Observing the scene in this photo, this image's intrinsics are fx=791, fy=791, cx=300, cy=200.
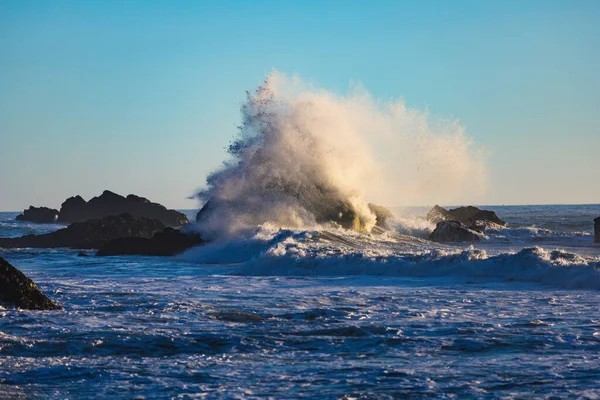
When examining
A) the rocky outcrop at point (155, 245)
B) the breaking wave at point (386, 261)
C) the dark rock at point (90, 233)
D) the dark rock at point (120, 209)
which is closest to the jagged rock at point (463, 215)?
the dark rock at point (90, 233)

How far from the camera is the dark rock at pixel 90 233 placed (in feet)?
107

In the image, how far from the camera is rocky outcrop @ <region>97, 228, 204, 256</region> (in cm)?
2533

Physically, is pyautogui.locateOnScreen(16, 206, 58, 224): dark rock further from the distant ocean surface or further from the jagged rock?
the distant ocean surface

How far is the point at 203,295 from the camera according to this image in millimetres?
13461

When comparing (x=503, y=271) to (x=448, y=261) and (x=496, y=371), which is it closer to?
(x=448, y=261)

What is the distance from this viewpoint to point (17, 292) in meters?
11.1

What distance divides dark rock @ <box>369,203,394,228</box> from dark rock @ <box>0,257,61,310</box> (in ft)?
78.4

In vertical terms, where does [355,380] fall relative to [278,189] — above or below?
below

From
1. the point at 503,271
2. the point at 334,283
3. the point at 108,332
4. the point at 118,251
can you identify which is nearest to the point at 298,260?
the point at 334,283

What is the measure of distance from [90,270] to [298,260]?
5.22 meters

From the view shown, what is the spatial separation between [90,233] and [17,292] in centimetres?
2357

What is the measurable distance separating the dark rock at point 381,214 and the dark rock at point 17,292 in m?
23.9

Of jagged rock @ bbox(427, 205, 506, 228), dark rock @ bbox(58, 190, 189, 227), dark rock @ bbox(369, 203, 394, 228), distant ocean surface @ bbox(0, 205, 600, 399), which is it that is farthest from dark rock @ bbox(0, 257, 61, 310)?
dark rock @ bbox(58, 190, 189, 227)

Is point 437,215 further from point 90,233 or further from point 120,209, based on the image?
point 120,209
